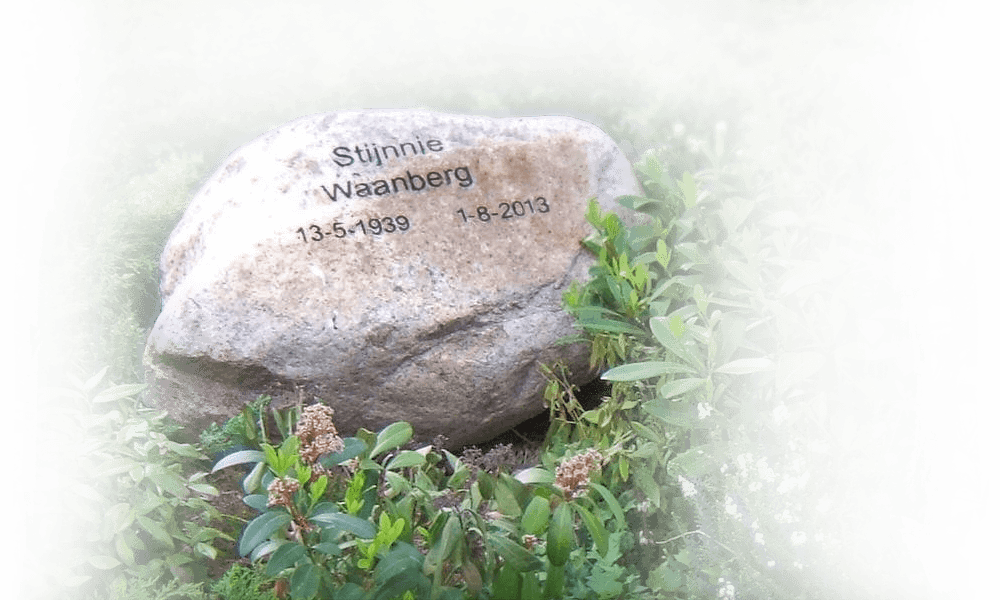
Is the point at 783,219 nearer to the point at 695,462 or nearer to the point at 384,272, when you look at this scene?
the point at 695,462

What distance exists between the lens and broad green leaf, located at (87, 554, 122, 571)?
2.69 meters

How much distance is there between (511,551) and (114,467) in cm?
149

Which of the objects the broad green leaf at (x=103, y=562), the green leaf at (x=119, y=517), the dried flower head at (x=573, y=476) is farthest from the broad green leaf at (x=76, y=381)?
the dried flower head at (x=573, y=476)

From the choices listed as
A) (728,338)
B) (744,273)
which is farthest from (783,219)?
(728,338)

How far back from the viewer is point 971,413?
2088 mm

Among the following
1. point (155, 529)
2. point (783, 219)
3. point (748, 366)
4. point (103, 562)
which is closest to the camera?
point (748, 366)

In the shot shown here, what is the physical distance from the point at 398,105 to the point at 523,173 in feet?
1.92

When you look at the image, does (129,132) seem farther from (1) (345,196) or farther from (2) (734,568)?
(2) (734,568)

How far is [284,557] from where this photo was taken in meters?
2.17

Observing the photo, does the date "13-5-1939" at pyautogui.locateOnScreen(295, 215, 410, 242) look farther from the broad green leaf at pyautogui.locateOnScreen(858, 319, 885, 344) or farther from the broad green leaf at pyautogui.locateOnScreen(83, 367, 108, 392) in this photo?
the broad green leaf at pyautogui.locateOnScreen(858, 319, 885, 344)

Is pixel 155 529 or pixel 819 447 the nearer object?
pixel 819 447

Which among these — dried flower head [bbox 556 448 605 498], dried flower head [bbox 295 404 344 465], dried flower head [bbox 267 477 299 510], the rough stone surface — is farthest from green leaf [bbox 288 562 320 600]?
the rough stone surface

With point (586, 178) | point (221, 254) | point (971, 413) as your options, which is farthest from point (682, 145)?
point (221, 254)

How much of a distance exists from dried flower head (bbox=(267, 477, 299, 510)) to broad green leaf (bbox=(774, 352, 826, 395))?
1352mm
